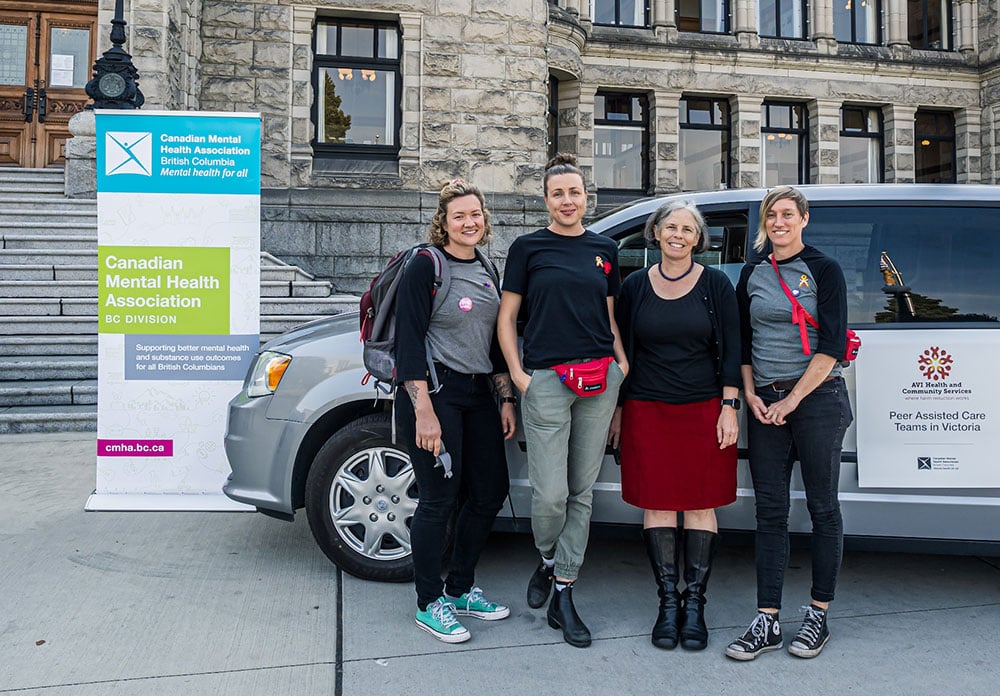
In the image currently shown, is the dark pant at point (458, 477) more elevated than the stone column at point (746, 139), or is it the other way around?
the stone column at point (746, 139)

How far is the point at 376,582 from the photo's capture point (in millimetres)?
3830

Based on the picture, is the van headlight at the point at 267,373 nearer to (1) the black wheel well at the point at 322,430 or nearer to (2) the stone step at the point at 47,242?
(1) the black wheel well at the point at 322,430

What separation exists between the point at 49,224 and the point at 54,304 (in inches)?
70.3

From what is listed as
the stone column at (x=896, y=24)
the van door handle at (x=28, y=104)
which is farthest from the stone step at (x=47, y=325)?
the stone column at (x=896, y=24)

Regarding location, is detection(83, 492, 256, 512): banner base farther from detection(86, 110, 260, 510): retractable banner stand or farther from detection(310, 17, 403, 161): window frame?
detection(310, 17, 403, 161): window frame

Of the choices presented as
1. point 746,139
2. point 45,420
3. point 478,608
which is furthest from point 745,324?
point 746,139

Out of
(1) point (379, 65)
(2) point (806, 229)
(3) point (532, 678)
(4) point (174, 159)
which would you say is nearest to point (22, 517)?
(4) point (174, 159)

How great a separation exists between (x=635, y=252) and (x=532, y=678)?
210cm

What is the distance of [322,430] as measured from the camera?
12.7 ft

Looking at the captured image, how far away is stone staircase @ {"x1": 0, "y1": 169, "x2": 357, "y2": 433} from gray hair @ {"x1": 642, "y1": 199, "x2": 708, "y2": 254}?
6229 millimetres

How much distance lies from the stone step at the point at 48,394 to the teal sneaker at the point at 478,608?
5850mm

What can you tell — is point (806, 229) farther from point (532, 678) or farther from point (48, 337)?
point (48, 337)

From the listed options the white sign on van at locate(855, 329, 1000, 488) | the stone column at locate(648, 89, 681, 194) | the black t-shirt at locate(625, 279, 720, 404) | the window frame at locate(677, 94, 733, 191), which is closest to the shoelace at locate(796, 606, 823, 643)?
the white sign on van at locate(855, 329, 1000, 488)

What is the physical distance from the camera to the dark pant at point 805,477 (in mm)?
3045
